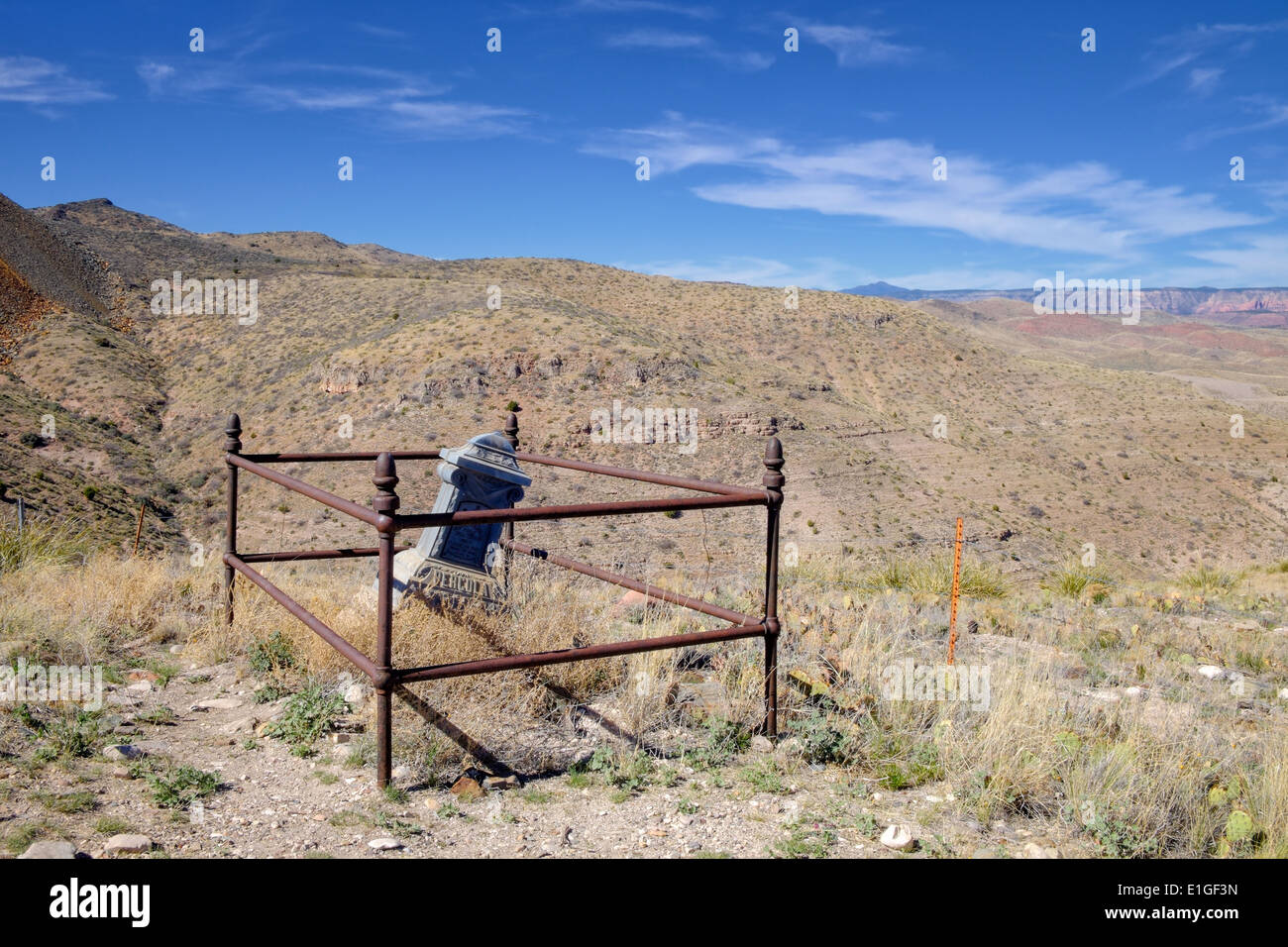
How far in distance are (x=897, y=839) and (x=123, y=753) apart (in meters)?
3.24

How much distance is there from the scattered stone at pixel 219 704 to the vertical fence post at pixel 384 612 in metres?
1.48

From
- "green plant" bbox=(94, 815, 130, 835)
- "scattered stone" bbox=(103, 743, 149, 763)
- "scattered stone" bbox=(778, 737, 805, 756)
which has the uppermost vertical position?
"scattered stone" bbox=(103, 743, 149, 763)

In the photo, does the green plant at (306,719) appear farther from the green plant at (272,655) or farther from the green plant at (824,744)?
the green plant at (824,744)

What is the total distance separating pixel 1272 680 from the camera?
6477mm

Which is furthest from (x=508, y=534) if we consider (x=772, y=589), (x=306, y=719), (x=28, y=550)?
(x=28, y=550)

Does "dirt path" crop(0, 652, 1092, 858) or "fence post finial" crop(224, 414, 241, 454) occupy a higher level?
"fence post finial" crop(224, 414, 241, 454)

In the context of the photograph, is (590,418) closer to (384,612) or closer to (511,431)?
(511,431)

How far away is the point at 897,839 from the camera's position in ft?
10.5

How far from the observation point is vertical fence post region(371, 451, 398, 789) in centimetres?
328

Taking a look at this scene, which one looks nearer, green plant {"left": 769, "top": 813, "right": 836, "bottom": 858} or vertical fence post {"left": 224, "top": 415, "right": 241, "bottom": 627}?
green plant {"left": 769, "top": 813, "right": 836, "bottom": 858}

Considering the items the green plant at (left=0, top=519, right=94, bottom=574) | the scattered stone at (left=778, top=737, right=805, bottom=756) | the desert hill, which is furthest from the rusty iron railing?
the desert hill

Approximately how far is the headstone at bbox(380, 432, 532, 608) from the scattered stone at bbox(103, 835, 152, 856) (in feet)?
6.95

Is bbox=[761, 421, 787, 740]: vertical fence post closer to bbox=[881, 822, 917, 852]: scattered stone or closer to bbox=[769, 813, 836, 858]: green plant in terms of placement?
bbox=[769, 813, 836, 858]: green plant
